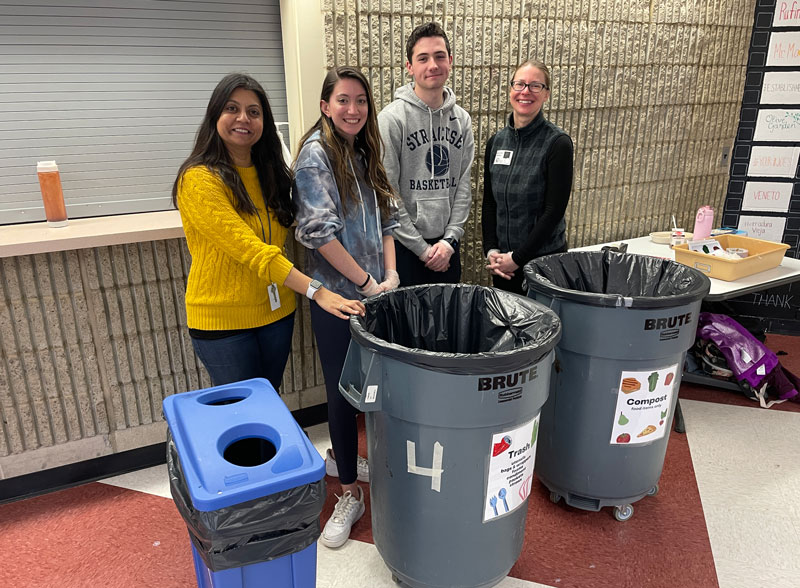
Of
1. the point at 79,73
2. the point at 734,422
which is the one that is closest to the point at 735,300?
the point at 734,422

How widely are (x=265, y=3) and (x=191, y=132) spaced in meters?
0.66

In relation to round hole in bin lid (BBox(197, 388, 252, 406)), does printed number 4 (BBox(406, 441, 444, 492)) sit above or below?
below

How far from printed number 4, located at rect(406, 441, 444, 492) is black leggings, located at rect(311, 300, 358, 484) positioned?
493 millimetres

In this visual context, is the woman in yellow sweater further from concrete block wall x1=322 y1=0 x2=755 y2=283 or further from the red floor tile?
concrete block wall x1=322 y1=0 x2=755 y2=283

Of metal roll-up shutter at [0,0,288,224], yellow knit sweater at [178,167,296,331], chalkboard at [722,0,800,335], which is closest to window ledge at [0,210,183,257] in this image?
metal roll-up shutter at [0,0,288,224]

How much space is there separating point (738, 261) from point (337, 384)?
1945mm

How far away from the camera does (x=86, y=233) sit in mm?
2188

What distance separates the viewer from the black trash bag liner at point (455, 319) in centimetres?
180

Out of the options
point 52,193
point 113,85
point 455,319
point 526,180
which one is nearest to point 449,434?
point 455,319

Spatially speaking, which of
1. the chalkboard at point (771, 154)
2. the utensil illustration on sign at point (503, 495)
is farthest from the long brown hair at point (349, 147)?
the chalkboard at point (771, 154)

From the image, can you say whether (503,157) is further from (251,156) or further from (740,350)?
(740,350)

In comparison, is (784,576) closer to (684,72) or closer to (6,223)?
(684,72)

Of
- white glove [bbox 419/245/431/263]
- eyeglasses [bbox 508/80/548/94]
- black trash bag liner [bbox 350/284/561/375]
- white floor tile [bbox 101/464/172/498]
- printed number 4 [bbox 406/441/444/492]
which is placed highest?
eyeglasses [bbox 508/80/548/94]

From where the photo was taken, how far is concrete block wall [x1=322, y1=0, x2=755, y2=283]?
262cm
